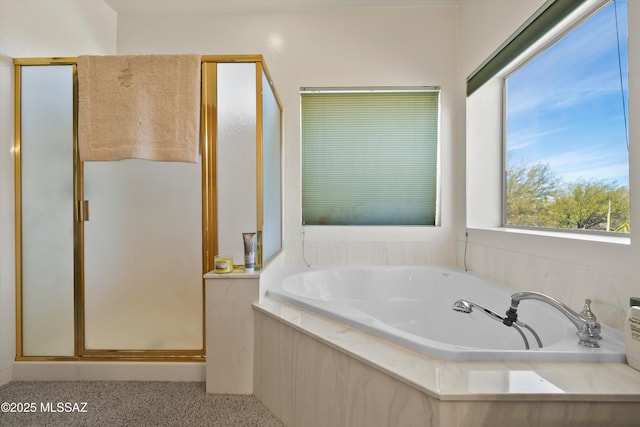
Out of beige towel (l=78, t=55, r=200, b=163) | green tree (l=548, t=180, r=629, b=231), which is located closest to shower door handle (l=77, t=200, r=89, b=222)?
beige towel (l=78, t=55, r=200, b=163)

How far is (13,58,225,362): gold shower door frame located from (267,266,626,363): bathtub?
0.55m

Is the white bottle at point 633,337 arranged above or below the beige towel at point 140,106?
below

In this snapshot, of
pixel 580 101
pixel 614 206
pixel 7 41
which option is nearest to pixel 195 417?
pixel 614 206

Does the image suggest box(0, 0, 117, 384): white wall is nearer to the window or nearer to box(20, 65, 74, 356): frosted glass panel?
box(20, 65, 74, 356): frosted glass panel

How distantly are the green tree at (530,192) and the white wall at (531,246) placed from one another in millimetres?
127

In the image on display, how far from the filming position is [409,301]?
193 cm

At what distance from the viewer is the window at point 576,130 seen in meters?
1.20

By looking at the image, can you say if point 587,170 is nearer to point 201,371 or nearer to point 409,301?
point 409,301

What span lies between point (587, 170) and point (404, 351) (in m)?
1.27

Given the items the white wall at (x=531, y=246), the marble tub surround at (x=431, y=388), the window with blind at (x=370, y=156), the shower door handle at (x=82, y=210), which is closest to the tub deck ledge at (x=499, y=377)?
the marble tub surround at (x=431, y=388)

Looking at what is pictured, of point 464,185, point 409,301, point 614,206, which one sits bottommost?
point 409,301

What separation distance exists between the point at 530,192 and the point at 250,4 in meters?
2.42

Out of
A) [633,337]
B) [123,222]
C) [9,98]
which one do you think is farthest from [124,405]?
[633,337]

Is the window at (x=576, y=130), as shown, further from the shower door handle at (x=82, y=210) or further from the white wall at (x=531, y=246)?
the shower door handle at (x=82, y=210)
